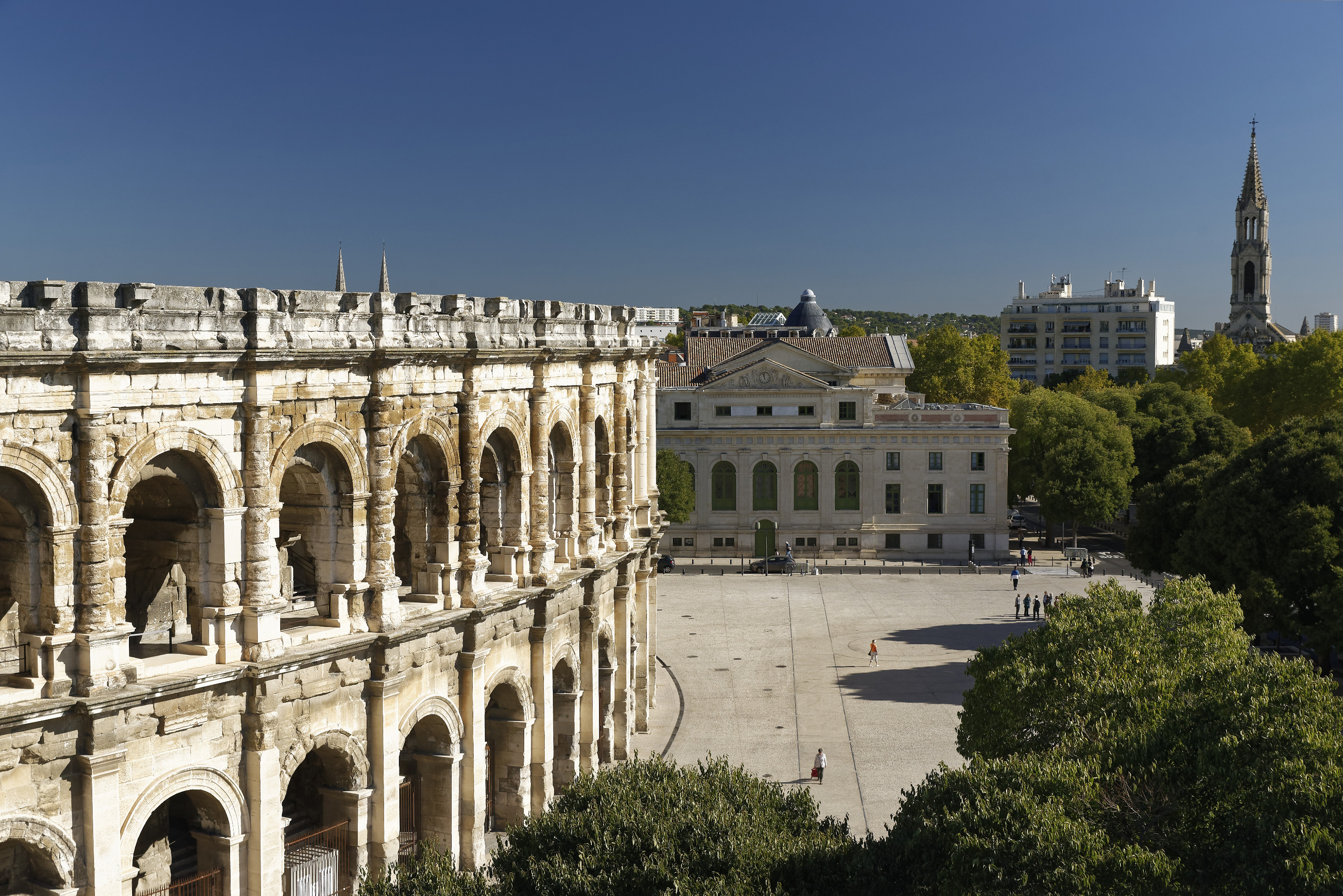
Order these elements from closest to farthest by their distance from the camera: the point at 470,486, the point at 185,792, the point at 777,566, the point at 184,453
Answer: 1. the point at 184,453
2. the point at 185,792
3. the point at 470,486
4. the point at 777,566

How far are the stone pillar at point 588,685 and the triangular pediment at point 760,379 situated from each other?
3914 cm

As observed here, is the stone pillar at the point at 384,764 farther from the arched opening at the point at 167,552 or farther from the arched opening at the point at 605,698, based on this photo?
the arched opening at the point at 605,698

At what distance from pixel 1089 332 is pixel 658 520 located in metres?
126

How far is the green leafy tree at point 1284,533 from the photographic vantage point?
4153cm

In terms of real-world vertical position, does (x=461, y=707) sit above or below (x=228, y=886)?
above

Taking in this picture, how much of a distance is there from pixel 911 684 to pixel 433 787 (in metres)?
22.6

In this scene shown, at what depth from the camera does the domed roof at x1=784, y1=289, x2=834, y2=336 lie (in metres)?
122

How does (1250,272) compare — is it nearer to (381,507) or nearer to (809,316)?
(809,316)

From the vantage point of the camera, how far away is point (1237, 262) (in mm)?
156125

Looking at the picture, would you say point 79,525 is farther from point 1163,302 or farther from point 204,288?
point 1163,302

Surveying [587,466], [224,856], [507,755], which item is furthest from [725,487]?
[224,856]

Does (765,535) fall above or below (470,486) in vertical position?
below

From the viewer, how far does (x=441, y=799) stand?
29484 millimetres

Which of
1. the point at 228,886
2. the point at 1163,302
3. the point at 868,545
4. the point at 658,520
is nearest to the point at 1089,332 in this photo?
the point at 1163,302
